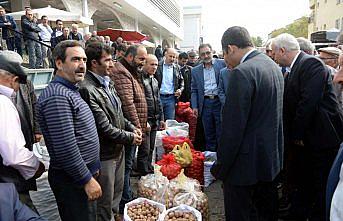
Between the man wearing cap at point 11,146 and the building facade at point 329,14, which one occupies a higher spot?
the building facade at point 329,14

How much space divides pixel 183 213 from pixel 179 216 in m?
0.05

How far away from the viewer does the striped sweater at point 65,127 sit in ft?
7.30

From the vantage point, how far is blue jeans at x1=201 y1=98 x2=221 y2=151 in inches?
214

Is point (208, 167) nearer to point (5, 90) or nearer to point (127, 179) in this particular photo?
point (127, 179)

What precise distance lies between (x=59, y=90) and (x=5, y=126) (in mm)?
410

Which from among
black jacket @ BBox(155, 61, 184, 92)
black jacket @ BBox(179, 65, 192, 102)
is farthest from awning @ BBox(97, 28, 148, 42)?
black jacket @ BBox(155, 61, 184, 92)

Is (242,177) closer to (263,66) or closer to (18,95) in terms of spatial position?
(263,66)

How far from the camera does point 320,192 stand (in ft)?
11.1

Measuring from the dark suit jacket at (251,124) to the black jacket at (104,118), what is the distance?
0.90m

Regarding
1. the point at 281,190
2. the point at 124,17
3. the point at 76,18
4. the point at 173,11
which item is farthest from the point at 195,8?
the point at 281,190

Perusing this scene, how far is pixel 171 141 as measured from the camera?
200 inches

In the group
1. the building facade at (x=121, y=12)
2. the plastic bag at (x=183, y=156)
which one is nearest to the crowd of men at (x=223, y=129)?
the plastic bag at (x=183, y=156)

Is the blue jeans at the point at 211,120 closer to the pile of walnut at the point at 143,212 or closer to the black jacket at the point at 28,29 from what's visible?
the pile of walnut at the point at 143,212

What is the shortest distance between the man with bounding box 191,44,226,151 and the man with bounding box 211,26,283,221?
257 cm
